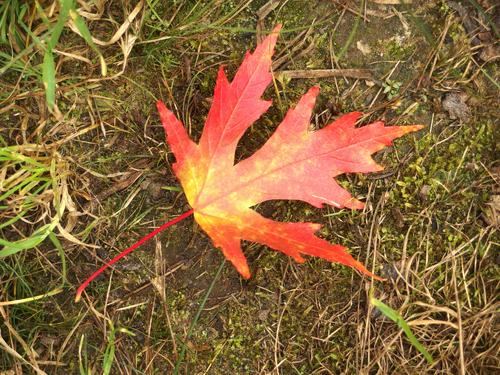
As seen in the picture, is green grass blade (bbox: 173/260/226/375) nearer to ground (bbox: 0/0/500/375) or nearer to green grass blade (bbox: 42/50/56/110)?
ground (bbox: 0/0/500/375)

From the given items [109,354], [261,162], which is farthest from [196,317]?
[261,162]

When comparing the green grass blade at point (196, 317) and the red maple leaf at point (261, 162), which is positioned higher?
the red maple leaf at point (261, 162)

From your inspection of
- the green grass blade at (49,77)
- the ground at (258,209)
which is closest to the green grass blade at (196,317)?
the ground at (258,209)

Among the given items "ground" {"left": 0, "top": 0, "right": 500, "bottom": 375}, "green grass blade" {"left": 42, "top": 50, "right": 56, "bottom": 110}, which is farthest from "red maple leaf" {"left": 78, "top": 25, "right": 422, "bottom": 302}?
"green grass blade" {"left": 42, "top": 50, "right": 56, "bottom": 110}

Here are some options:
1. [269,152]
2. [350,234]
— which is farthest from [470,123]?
[269,152]

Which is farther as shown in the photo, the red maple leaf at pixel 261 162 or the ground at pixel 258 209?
the ground at pixel 258 209

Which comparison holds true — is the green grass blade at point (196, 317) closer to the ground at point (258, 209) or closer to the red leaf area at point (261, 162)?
the ground at point (258, 209)
